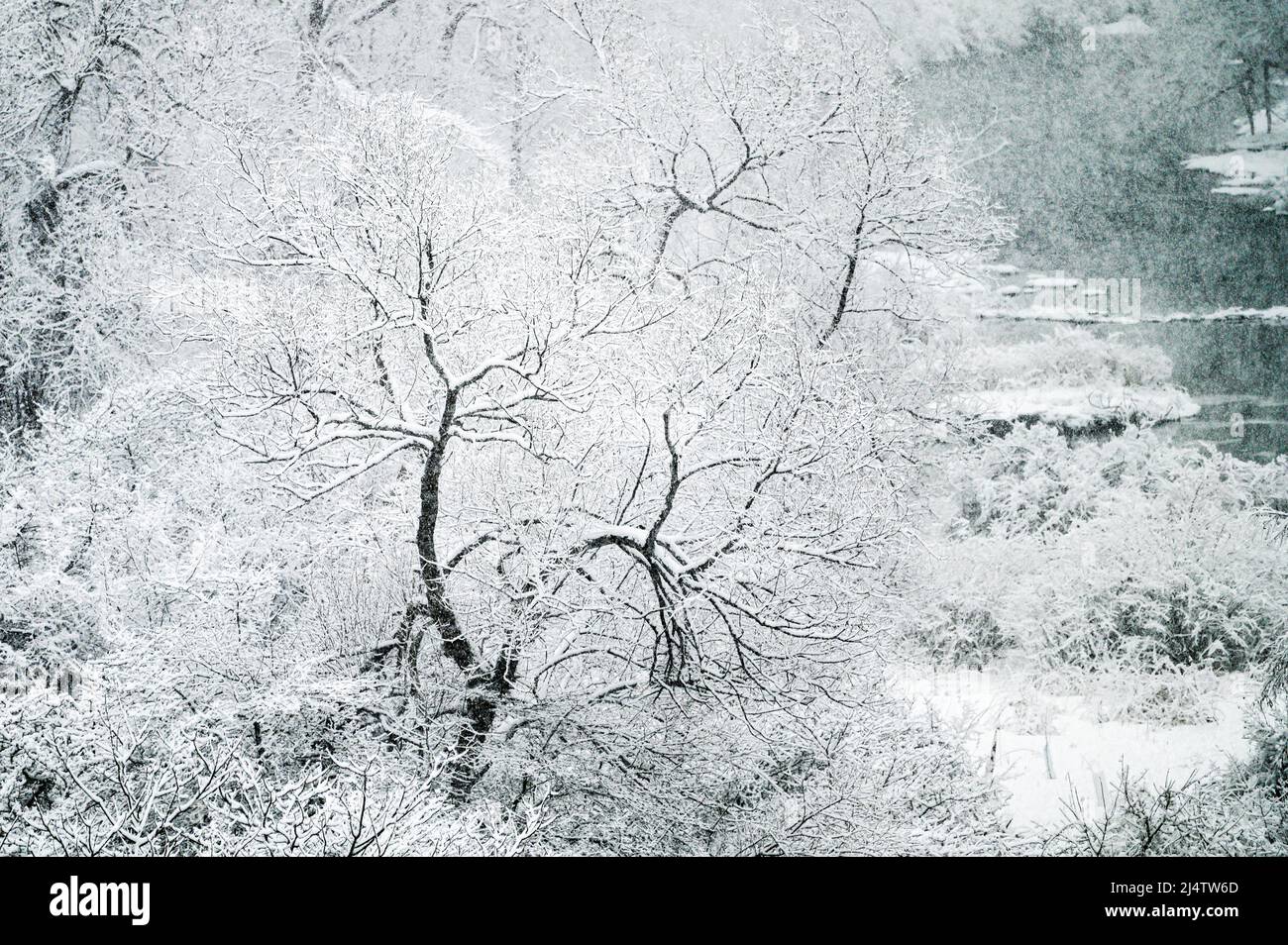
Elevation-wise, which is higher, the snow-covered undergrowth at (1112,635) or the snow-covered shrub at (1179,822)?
the snow-covered undergrowth at (1112,635)

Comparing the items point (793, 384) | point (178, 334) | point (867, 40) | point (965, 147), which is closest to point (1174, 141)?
point (965, 147)

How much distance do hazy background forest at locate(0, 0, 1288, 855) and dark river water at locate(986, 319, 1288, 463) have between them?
24 millimetres

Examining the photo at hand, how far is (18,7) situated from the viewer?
14.3 ft

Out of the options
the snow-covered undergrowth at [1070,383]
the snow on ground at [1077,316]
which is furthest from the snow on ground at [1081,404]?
the snow on ground at [1077,316]

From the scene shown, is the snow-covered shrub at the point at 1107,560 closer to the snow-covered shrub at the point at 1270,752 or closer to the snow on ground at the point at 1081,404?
the snow on ground at the point at 1081,404

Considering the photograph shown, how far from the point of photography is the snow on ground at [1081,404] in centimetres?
548

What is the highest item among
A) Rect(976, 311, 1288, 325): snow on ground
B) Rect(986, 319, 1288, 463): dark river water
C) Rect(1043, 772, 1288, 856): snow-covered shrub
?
Rect(976, 311, 1288, 325): snow on ground

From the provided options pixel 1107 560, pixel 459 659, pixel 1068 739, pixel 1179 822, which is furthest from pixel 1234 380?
pixel 459 659

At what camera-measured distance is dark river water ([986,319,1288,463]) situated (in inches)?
195

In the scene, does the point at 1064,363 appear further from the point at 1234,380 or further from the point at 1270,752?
the point at 1270,752

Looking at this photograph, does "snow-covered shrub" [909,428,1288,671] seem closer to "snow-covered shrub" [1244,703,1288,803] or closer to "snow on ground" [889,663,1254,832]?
"snow on ground" [889,663,1254,832]

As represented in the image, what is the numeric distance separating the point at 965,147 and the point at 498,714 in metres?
4.39

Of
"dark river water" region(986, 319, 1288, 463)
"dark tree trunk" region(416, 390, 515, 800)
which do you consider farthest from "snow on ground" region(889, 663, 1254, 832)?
"dark tree trunk" region(416, 390, 515, 800)

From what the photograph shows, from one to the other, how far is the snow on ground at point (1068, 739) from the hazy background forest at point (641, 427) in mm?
26
